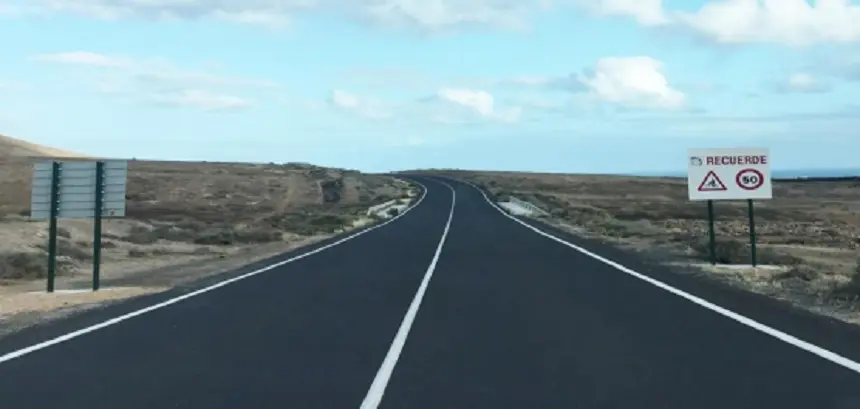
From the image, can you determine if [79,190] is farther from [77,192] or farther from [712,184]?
[712,184]

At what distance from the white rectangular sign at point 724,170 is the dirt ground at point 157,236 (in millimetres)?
11165

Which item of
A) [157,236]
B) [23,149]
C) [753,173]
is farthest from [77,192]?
[23,149]

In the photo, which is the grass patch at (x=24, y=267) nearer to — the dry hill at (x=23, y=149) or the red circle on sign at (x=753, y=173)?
the red circle on sign at (x=753, y=173)

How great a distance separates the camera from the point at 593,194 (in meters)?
107

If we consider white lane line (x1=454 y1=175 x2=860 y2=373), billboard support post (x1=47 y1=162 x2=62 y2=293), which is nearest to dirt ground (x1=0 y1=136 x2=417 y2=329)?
billboard support post (x1=47 y1=162 x2=62 y2=293)

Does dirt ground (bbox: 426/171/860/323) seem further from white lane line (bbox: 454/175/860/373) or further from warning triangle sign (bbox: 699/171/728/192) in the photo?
warning triangle sign (bbox: 699/171/728/192)

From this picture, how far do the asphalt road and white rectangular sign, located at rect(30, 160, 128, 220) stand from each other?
11.4 ft

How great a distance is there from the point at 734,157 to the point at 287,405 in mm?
14977

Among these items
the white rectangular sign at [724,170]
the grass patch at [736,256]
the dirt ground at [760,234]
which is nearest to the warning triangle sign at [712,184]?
the white rectangular sign at [724,170]

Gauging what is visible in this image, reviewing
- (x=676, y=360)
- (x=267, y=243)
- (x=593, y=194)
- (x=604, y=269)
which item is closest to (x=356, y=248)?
(x=267, y=243)

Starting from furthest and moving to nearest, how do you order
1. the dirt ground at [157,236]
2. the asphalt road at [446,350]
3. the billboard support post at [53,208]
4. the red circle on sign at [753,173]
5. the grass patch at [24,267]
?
1. the grass patch at [24,267]
2. the red circle on sign at [753,173]
3. the dirt ground at [157,236]
4. the billboard support post at [53,208]
5. the asphalt road at [446,350]

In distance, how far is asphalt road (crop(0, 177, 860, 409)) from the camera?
8.28 metres

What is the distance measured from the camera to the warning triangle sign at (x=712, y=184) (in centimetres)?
2058

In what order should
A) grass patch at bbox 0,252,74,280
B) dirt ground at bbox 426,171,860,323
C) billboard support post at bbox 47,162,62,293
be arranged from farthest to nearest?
grass patch at bbox 0,252,74,280 < billboard support post at bbox 47,162,62,293 < dirt ground at bbox 426,171,860,323
